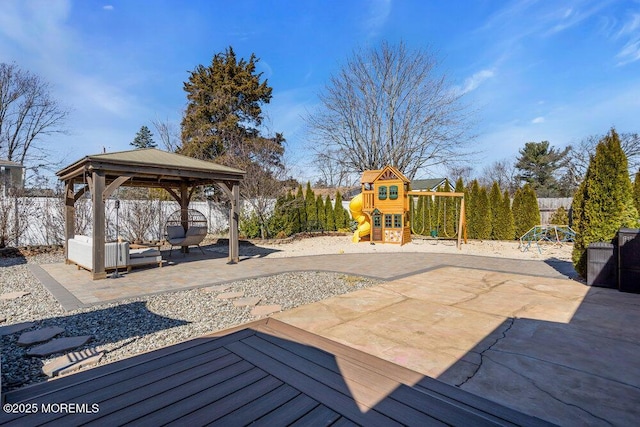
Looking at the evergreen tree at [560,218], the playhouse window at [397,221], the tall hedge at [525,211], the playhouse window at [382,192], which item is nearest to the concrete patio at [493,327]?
the playhouse window at [397,221]

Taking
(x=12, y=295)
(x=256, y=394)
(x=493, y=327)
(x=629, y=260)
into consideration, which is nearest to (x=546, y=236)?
(x=629, y=260)

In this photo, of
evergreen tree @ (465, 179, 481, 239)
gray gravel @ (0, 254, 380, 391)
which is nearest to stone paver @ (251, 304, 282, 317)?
gray gravel @ (0, 254, 380, 391)

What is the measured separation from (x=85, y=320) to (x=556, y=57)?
12883 millimetres

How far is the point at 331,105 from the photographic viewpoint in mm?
17734

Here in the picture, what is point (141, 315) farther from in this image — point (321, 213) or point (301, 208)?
point (321, 213)

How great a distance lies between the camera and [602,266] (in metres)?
5.01

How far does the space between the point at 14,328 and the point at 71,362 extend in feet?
4.80

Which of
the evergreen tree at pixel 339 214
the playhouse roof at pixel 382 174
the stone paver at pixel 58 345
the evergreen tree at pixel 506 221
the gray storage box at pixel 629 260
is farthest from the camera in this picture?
the evergreen tree at pixel 339 214

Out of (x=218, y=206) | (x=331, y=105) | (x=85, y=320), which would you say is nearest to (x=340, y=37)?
(x=331, y=105)

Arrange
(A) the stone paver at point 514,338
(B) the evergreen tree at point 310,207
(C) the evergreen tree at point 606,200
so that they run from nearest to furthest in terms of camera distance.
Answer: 1. (A) the stone paver at point 514,338
2. (C) the evergreen tree at point 606,200
3. (B) the evergreen tree at point 310,207

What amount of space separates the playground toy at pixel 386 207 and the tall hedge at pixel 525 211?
10.3 ft

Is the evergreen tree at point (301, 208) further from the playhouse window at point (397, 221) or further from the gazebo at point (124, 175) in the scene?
the gazebo at point (124, 175)

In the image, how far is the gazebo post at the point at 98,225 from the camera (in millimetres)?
5680

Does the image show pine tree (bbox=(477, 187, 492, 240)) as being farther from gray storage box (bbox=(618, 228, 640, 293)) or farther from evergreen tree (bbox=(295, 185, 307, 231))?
gray storage box (bbox=(618, 228, 640, 293))
